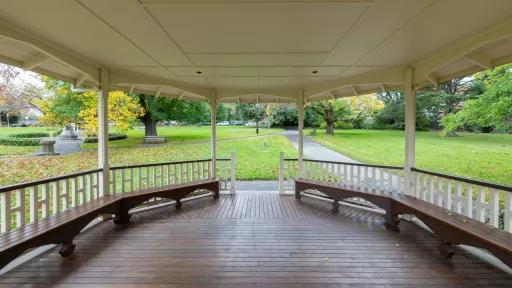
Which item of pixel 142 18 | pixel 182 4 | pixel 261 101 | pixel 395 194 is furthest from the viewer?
pixel 261 101

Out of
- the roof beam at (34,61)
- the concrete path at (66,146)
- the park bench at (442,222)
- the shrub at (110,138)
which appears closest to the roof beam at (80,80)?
the roof beam at (34,61)

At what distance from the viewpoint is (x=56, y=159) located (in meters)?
10.0

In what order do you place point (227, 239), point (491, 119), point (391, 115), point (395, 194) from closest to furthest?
point (227, 239), point (395, 194), point (491, 119), point (391, 115)

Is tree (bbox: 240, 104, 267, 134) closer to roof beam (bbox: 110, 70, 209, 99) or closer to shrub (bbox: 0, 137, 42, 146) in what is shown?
shrub (bbox: 0, 137, 42, 146)

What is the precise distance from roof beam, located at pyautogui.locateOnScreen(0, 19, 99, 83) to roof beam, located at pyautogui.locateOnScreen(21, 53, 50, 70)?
155mm

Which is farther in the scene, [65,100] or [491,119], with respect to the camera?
[65,100]

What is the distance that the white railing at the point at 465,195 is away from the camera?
2.96 m

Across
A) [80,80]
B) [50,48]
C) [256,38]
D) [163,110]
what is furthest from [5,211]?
[163,110]

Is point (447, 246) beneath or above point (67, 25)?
beneath

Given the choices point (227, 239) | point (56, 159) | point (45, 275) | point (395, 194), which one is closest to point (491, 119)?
point (395, 194)

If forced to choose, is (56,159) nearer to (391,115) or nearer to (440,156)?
(440,156)

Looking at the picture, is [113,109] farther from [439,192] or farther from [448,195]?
[448,195]

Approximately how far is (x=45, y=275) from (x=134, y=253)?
0.85 meters

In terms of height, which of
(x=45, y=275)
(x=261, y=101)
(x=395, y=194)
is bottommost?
(x=45, y=275)
